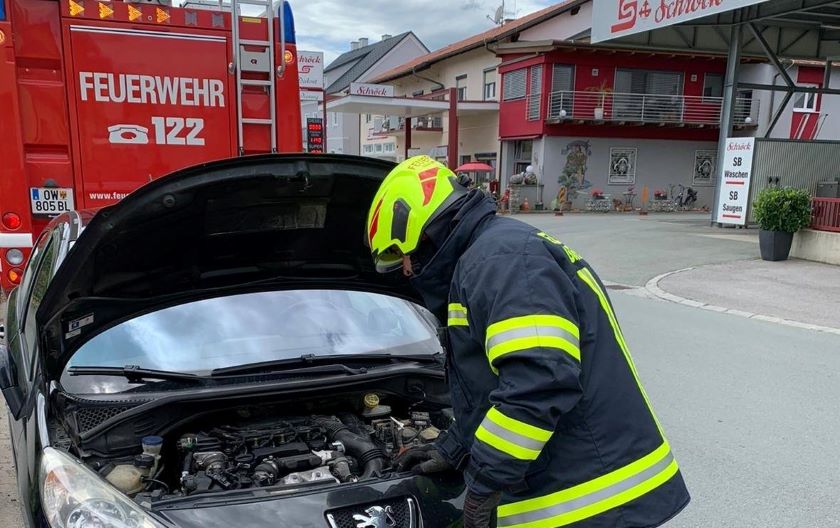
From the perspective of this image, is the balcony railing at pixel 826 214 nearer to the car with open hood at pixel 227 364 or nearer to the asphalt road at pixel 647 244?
the asphalt road at pixel 647 244

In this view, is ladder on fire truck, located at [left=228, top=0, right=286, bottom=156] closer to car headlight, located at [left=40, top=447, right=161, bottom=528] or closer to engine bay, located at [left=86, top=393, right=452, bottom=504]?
engine bay, located at [left=86, top=393, right=452, bottom=504]

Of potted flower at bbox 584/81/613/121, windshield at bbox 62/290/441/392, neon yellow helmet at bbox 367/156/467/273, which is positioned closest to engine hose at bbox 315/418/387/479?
windshield at bbox 62/290/441/392

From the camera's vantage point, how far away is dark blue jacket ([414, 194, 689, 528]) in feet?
5.02

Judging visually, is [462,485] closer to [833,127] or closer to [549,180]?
[549,180]

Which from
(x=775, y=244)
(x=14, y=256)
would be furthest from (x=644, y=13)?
(x=14, y=256)

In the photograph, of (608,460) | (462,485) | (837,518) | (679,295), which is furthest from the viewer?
(679,295)

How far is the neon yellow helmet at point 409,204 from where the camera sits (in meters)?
1.76

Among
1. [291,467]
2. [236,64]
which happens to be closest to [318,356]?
[291,467]

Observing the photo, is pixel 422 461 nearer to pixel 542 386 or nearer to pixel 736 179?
pixel 542 386

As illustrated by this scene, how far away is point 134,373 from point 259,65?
390cm

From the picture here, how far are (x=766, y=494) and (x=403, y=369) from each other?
2.39m

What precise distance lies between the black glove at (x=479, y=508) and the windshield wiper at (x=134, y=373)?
1.29 meters

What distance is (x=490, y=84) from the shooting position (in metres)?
30.8

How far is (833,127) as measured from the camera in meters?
30.3
